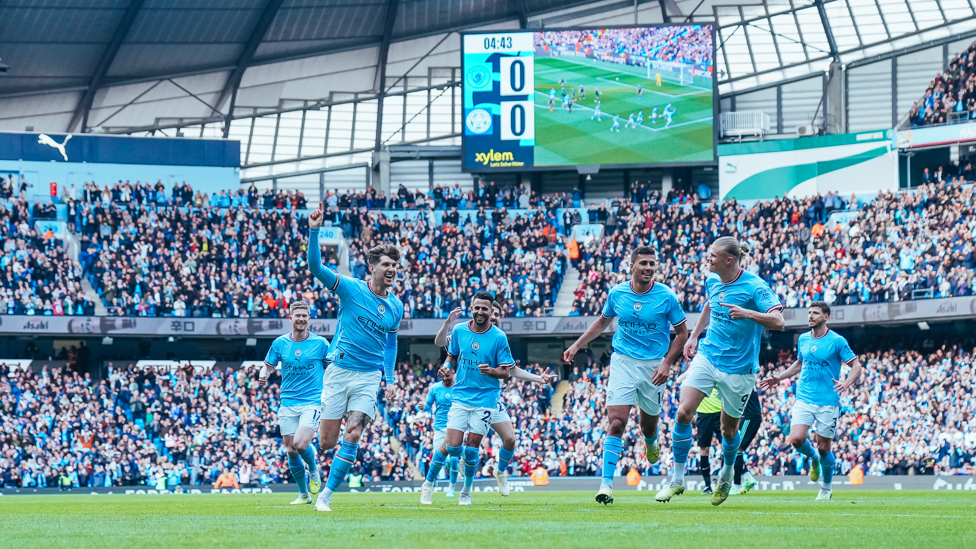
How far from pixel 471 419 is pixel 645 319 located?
3.22 m

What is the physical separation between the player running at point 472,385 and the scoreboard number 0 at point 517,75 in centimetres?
3399

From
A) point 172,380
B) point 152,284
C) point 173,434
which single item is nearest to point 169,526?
point 173,434

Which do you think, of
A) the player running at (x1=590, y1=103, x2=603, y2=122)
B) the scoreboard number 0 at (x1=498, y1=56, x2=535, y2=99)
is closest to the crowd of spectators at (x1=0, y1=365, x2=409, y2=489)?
the scoreboard number 0 at (x1=498, y1=56, x2=535, y2=99)

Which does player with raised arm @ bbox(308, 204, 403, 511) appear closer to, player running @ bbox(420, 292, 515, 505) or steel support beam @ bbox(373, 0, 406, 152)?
player running @ bbox(420, 292, 515, 505)

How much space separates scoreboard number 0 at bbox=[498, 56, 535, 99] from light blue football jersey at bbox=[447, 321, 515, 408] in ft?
112

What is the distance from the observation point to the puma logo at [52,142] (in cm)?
5038

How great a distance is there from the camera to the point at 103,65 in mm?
50938

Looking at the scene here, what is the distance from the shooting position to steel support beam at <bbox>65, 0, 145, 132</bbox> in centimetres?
4791

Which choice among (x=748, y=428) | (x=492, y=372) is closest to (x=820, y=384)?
(x=748, y=428)

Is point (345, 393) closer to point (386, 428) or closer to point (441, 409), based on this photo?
point (441, 409)

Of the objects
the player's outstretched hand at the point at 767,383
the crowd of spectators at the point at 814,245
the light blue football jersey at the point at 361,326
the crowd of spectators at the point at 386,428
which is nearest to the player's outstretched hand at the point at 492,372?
the light blue football jersey at the point at 361,326

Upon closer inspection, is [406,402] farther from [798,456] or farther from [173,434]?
[798,456]

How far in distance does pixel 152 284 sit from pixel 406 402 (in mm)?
10816

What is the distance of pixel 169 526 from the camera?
11.1m
